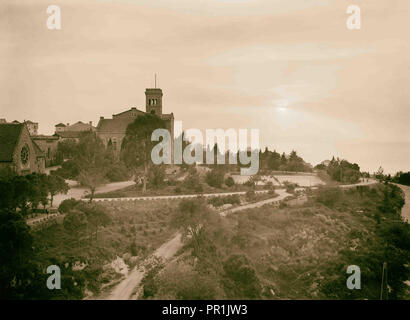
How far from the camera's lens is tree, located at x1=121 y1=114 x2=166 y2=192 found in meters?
29.6

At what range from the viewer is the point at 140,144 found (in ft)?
97.5

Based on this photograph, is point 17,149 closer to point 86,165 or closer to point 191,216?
point 86,165

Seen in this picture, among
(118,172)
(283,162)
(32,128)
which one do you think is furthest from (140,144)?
(283,162)

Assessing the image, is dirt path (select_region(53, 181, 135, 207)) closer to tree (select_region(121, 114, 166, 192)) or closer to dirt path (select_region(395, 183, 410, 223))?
tree (select_region(121, 114, 166, 192))

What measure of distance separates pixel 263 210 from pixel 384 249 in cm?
904

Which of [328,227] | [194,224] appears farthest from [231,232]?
[328,227]

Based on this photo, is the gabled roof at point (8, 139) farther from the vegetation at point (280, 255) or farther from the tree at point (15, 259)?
the vegetation at point (280, 255)

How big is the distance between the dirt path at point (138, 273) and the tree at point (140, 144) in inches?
409

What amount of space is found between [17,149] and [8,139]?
84cm

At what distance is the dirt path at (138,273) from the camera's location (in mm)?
14409

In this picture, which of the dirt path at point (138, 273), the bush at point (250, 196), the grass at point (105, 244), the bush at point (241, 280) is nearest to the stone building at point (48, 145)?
the grass at point (105, 244)

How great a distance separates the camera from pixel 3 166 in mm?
20266

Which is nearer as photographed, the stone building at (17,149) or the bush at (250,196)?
the stone building at (17,149)
